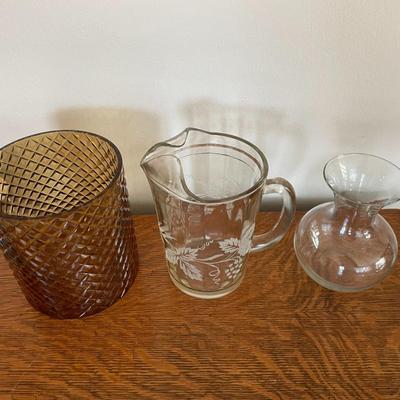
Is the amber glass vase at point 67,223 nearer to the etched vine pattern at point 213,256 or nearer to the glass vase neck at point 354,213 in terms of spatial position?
the etched vine pattern at point 213,256

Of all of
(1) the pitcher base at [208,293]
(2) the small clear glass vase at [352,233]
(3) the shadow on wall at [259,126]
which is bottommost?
(1) the pitcher base at [208,293]

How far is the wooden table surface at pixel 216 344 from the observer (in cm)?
42

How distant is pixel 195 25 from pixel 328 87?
18 centimetres

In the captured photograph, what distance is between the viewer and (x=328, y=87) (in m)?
0.53

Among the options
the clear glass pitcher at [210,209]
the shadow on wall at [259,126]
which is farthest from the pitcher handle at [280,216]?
the shadow on wall at [259,126]

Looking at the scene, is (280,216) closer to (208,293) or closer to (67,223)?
(208,293)

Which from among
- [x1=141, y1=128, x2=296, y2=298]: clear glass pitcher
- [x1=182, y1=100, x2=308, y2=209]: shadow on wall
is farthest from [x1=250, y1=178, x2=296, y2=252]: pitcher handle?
[x1=182, y1=100, x2=308, y2=209]: shadow on wall

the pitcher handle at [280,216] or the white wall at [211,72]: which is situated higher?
the white wall at [211,72]

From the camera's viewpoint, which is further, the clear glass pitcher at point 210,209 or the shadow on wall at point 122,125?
the shadow on wall at point 122,125

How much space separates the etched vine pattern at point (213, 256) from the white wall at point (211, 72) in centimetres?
16

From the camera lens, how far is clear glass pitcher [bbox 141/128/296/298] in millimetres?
453

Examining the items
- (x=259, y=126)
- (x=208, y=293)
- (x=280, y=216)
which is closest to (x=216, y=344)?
(x=208, y=293)

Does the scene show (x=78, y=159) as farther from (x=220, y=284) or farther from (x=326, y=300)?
(x=326, y=300)

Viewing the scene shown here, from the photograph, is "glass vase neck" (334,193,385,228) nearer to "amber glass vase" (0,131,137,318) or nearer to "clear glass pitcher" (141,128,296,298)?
"clear glass pitcher" (141,128,296,298)
